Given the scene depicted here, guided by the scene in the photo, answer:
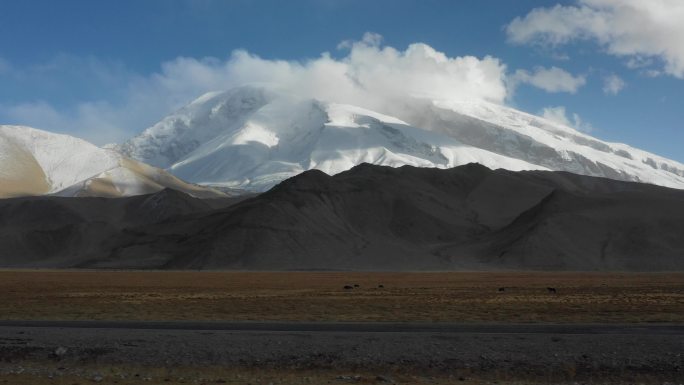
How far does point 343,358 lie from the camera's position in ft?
79.6

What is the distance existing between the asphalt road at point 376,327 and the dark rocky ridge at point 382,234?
107 m

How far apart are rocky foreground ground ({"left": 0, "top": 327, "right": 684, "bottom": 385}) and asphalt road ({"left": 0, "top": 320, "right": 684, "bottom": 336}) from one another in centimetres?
138

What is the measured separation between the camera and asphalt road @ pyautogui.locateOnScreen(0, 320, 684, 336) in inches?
1159

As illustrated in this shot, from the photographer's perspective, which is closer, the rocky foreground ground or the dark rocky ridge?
the rocky foreground ground

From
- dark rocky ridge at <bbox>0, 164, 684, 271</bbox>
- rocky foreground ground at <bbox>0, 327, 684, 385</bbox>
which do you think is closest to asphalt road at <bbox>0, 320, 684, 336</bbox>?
rocky foreground ground at <bbox>0, 327, 684, 385</bbox>

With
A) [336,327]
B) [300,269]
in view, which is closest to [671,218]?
[300,269]

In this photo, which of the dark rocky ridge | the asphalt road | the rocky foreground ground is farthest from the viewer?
the dark rocky ridge

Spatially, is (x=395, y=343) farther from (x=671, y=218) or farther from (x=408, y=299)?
(x=671, y=218)

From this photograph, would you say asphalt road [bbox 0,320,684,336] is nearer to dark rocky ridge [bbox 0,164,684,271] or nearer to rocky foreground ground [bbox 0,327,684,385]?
rocky foreground ground [bbox 0,327,684,385]

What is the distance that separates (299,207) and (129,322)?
13446 cm

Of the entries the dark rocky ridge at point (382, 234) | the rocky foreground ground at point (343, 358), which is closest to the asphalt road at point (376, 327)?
the rocky foreground ground at point (343, 358)

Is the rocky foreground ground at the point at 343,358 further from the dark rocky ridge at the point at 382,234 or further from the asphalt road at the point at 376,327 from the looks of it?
the dark rocky ridge at the point at 382,234

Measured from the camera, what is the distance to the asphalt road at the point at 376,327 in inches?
1159

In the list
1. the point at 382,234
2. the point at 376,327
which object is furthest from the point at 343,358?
the point at 382,234
